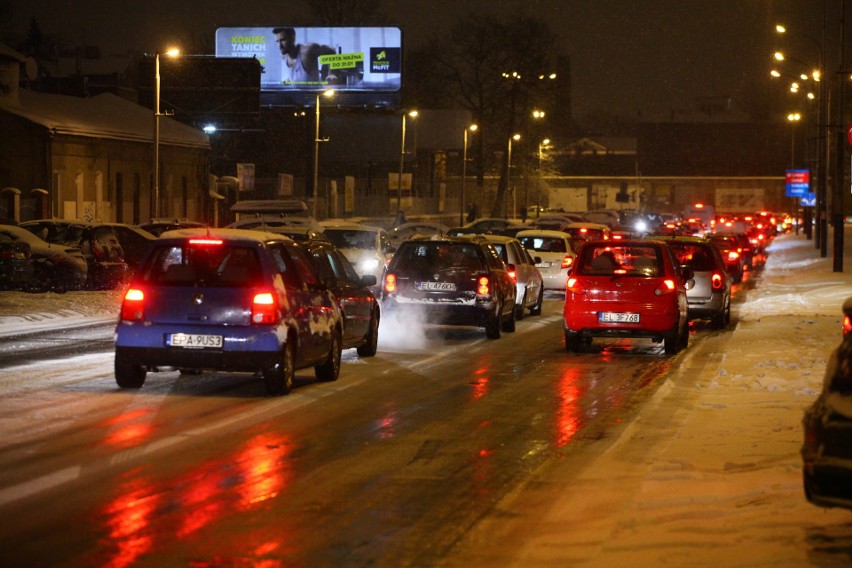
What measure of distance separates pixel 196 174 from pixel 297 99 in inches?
932

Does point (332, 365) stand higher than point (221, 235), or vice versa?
point (221, 235)

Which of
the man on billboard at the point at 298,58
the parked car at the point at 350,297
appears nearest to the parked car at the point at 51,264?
the parked car at the point at 350,297

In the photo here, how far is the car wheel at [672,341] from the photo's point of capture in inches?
750

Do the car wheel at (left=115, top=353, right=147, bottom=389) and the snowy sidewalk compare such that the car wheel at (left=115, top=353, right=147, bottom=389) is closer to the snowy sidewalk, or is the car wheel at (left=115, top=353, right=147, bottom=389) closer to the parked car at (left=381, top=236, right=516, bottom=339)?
the snowy sidewalk

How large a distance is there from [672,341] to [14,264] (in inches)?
591

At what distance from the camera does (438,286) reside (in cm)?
2097

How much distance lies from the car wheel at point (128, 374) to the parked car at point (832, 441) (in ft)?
26.0

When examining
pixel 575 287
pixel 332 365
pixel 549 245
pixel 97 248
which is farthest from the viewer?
pixel 549 245

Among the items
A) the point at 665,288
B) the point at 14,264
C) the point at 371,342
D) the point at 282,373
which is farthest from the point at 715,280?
the point at 14,264

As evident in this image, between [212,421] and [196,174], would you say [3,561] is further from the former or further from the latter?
[196,174]

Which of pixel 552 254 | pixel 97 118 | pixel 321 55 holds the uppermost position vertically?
pixel 321 55

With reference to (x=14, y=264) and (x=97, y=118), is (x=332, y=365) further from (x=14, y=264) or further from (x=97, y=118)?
(x=97, y=118)

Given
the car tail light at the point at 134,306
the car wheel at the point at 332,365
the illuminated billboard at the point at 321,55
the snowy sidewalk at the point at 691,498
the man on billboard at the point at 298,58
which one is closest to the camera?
the snowy sidewalk at the point at 691,498

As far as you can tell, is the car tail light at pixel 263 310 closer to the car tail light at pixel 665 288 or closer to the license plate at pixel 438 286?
the car tail light at pixel 665 288
